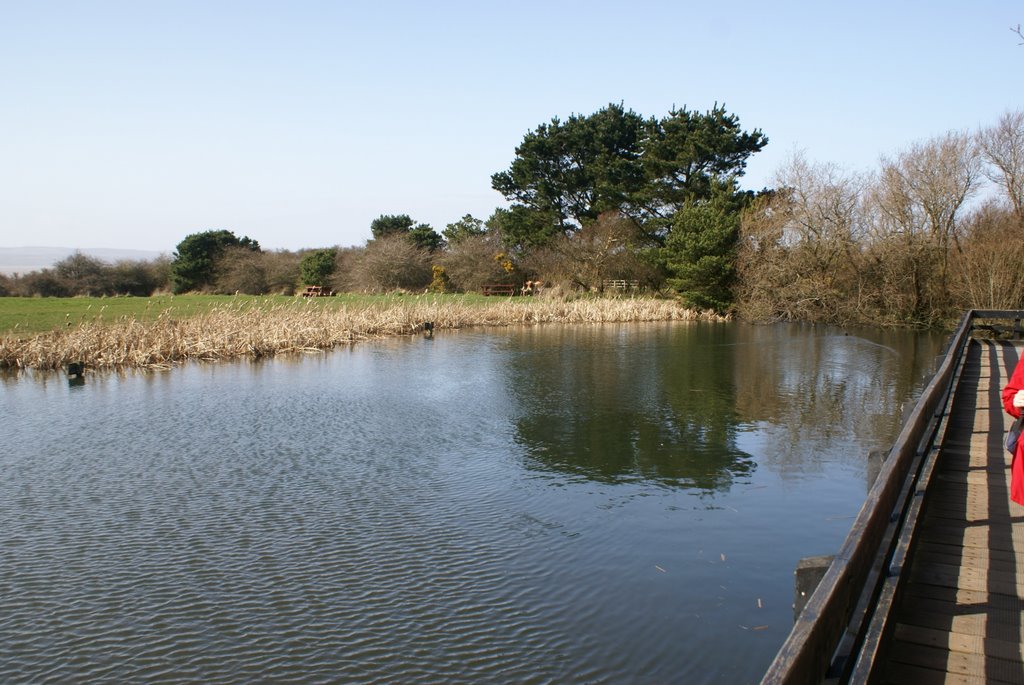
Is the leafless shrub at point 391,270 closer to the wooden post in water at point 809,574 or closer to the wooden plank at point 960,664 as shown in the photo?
the wooden post in water at point 809,574

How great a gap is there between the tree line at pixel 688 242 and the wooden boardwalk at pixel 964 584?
2273cm

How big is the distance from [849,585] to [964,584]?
198 centimetres

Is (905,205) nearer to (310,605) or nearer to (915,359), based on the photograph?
(915,359)

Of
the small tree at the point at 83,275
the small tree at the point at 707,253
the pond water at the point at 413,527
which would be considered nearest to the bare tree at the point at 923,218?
the small tree at the point at 707,253

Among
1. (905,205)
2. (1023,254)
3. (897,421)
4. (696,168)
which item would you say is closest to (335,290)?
(696,168)

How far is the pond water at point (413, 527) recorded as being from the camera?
16.6 ft

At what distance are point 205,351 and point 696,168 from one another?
96.1ft

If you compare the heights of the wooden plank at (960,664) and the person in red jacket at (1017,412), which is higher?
the person in red jacket at (1017,412)

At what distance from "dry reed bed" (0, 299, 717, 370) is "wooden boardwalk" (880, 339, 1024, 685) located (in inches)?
666

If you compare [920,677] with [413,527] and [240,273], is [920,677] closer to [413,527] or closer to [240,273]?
[413,527]

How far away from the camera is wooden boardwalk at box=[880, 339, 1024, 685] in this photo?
3.37 meters

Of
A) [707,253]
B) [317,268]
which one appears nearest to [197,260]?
[317,268]

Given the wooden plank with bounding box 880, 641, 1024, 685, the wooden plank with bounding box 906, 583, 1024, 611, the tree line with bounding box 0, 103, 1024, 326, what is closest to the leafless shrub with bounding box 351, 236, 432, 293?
the tree line with bounding box 0, 103, 1024, 326

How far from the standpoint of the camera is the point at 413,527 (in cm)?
731
